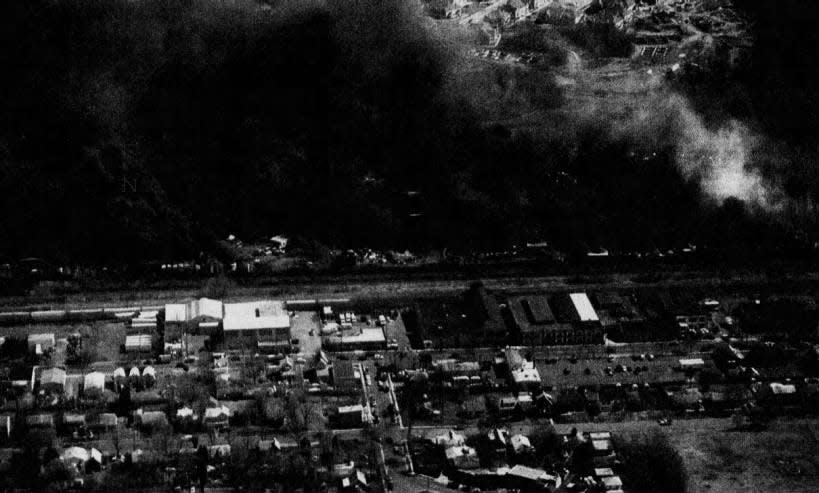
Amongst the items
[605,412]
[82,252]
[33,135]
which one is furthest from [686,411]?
[33,135]

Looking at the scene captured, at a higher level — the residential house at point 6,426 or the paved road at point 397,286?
the paved road at point 397,286

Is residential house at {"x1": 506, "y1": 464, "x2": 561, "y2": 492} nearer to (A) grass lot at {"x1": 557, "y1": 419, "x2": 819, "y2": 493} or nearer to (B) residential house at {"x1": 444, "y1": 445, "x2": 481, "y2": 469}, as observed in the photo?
(B) residential house at {"x1": 444, "y1": 445, "x2": 481, "y2": 469}

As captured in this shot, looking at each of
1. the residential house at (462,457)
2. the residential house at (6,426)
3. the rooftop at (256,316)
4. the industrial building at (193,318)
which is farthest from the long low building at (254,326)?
the residential house at (462,457)

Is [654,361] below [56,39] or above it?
below

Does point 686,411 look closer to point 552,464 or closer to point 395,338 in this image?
point 552,464

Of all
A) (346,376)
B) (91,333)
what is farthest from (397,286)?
(91,333)

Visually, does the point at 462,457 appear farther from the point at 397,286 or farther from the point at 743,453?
the point at 397,286

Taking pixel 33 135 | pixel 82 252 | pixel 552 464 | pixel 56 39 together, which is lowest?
pixel 552 464

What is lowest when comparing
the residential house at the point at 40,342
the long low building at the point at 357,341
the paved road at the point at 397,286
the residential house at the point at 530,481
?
the residential house at the point at 530,481

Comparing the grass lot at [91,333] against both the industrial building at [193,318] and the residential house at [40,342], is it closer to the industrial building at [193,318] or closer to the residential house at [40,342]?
the residential house at [40,342]

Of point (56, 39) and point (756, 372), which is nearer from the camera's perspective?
point (756, 372)

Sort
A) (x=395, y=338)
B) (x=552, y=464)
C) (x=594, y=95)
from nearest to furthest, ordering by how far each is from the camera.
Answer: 1. (x=552, y=464)
2. (x=395, y=338)
3. (x=594, y=95)
